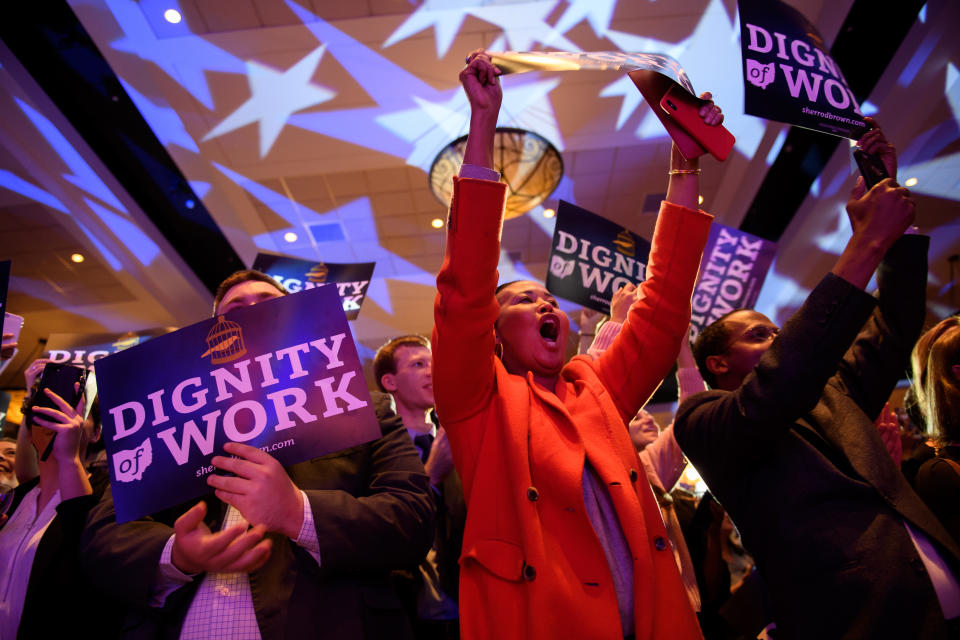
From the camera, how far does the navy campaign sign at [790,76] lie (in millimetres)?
1854

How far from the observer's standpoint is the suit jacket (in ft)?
3.83

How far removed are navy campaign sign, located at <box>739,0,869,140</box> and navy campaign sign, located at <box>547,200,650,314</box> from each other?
4.18ft

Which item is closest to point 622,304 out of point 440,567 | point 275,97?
point 440,567

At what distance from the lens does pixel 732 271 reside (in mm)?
3959

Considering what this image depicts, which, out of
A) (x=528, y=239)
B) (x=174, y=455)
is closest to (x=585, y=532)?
(x=174, y=455)

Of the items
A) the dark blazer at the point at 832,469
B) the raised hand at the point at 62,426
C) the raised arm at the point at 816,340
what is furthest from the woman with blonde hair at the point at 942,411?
the raised hand at the point at 62,426

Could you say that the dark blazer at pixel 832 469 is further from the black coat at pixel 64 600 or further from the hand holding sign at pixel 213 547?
the black coat at pixel 64 600

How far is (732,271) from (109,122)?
18.1 feet

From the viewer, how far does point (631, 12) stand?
4.60 meters

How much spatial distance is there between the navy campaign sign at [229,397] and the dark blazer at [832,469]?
36.4 inches

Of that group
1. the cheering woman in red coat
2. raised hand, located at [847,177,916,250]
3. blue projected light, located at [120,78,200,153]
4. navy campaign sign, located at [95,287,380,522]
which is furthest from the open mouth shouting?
blue projected light, located at [120,78,200,153]

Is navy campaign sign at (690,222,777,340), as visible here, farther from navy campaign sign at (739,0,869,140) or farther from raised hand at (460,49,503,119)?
raised hand at (460,49,503,119)

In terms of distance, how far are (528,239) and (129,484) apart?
6.49 m

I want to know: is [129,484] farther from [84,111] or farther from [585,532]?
[84,111]
